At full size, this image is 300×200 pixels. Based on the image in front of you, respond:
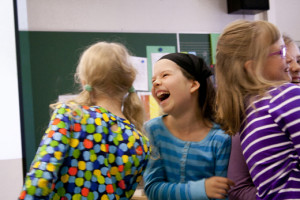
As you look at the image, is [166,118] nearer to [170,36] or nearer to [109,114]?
[109,114]

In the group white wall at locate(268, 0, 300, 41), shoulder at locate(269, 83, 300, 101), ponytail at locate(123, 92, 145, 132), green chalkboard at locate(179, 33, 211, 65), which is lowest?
ponytail at locate(123, 92, 145, 132)

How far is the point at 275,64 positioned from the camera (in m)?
1.30

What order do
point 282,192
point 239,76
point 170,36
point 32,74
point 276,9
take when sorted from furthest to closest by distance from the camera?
point 276,9 → point 170,36 → point 32,74 → point 239,76 → point 282,192

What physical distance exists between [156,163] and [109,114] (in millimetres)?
289

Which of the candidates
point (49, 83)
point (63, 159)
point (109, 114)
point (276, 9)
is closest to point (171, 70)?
point (109, 114)

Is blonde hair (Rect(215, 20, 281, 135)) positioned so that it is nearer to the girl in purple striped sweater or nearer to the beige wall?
the girl in purple striped sweater

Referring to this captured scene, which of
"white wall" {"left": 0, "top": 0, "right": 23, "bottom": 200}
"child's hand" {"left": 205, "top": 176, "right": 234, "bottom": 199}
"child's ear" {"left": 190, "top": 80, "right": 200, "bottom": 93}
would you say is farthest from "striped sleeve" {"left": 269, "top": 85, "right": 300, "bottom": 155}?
"white wall" {"left": 0, "top": 0, "right": 23, "bottom": 200}

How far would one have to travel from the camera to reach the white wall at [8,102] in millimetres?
2318

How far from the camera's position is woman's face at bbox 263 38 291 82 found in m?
1.29

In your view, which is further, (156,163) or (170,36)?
(170,36)

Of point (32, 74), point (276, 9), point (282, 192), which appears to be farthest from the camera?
point (276, 9)

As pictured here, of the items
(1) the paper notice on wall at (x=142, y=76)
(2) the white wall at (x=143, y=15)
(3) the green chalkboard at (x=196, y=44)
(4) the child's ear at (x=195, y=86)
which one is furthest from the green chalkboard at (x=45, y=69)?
(4) the child's ear at (x=195, y=86)

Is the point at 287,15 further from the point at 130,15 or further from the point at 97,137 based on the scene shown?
the point at 97,137

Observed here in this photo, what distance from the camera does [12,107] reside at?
7.77ft
